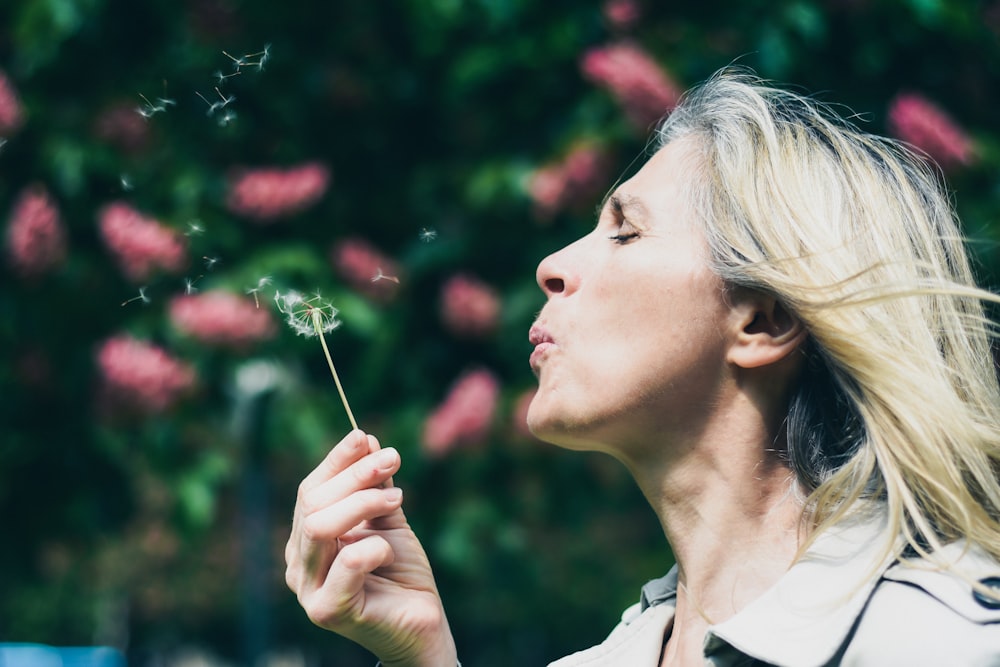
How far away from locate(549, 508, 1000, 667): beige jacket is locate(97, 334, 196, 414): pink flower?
94.2 inches

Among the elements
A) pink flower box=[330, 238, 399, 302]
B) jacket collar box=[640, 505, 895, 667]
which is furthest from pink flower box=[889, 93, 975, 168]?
jacket collar box=[640, 505, 895, 667]

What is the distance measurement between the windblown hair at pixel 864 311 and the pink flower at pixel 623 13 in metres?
1.79

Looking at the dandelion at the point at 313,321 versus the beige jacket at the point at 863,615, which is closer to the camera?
the beige jacket at the point at 863,615

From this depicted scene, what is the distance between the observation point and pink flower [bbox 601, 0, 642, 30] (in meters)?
3.53

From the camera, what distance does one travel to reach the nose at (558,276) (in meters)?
1.78

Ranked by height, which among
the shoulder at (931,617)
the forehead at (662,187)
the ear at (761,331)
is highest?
the forehead at (662,187)

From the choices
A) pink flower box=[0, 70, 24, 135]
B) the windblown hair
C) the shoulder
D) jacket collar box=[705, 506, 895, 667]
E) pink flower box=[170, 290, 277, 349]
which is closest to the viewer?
the shoulder

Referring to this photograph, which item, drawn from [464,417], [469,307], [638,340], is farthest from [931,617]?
[469,307]

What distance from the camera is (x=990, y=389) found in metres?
1.67

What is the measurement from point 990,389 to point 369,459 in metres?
0.94

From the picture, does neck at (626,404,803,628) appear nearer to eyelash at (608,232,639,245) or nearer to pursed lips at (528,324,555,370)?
pursed lips at (528,324,555,370)

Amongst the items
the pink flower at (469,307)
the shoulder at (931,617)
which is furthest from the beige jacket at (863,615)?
the pink flower at (469,307)

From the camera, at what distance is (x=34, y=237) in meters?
3.58

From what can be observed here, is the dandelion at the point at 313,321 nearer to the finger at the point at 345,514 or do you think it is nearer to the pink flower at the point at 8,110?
the finger at the point at 345,514
